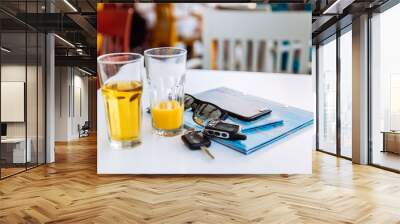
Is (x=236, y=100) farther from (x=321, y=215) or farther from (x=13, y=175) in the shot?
(x=13, y=175)

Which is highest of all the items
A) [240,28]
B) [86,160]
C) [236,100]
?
[240,28]

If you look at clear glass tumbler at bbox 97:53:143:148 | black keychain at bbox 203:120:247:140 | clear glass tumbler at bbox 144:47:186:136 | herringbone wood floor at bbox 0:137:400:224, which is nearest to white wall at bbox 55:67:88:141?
herringbone wood floor at bbox 0:137:400:224

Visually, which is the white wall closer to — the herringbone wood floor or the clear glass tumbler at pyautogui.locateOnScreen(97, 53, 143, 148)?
the herringbone wood floor

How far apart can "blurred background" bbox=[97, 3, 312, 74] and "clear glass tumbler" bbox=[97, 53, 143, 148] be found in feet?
6.27

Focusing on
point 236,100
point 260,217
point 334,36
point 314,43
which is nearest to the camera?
point 260,217

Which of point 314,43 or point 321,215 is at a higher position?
point 314,43

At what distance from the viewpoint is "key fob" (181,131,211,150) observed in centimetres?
495

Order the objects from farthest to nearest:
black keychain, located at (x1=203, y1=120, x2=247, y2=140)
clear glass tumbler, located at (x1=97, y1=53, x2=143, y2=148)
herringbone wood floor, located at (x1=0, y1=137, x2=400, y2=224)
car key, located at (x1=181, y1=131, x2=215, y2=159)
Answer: car key, located at (x1=181, y1=131, x2=215, y2=159)
black keychain, located at (x1=203, y1=120, x2=247, y2=140)
herringbone wood floor, located at (x1=0, y1=137, x2=400, y2=224)
clear glass tumbler, located at (x1=97, y1=53, x2=143, y2=148)

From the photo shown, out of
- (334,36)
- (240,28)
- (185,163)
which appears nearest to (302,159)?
(185,163)

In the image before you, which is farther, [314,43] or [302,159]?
[314,43]

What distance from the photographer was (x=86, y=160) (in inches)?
296

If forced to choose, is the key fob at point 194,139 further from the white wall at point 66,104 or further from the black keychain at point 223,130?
the white wall at point 66,104

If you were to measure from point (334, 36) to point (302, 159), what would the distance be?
401 centimetres

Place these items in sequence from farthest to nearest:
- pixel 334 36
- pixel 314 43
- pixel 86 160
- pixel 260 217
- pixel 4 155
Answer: pixel 314 43, pixel 334 36, pixel 86 160, pixel 4 155, pixel 260 217
